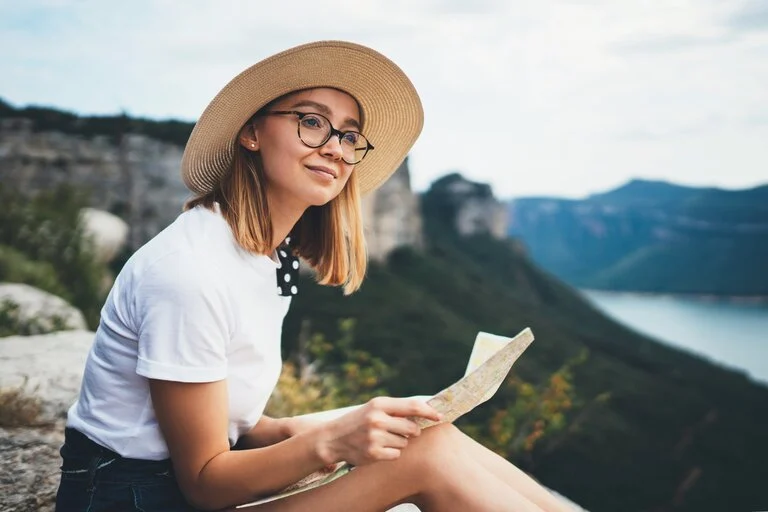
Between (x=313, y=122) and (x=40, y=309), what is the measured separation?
412 centimetres

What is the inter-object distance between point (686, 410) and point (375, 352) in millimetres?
27896

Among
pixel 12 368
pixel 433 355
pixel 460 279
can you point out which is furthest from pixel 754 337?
pixel 12 368

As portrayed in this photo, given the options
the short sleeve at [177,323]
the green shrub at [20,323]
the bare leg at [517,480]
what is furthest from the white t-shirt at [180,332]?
the green shrub at [20,323]

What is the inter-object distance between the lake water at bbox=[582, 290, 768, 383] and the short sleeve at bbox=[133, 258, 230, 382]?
79.7 metres

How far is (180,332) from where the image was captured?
1.74 m

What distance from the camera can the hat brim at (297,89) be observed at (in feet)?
7.27

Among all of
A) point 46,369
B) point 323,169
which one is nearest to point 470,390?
point 323,169

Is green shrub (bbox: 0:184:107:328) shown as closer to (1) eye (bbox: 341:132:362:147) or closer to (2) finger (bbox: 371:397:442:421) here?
(1) eye (bbox: 341:132:362:147)

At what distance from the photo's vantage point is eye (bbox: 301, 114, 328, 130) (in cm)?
222

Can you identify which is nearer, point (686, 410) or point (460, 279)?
point (686, 410)

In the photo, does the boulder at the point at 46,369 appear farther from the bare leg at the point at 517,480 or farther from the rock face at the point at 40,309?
the bare leg at the point at 517,480

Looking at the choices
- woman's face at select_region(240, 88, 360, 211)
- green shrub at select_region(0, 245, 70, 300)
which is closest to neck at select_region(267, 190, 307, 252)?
woman's face at select_region(240, 88, 360, 211)

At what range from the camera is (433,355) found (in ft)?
157

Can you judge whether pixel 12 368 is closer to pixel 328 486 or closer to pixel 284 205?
pixel 284 205
